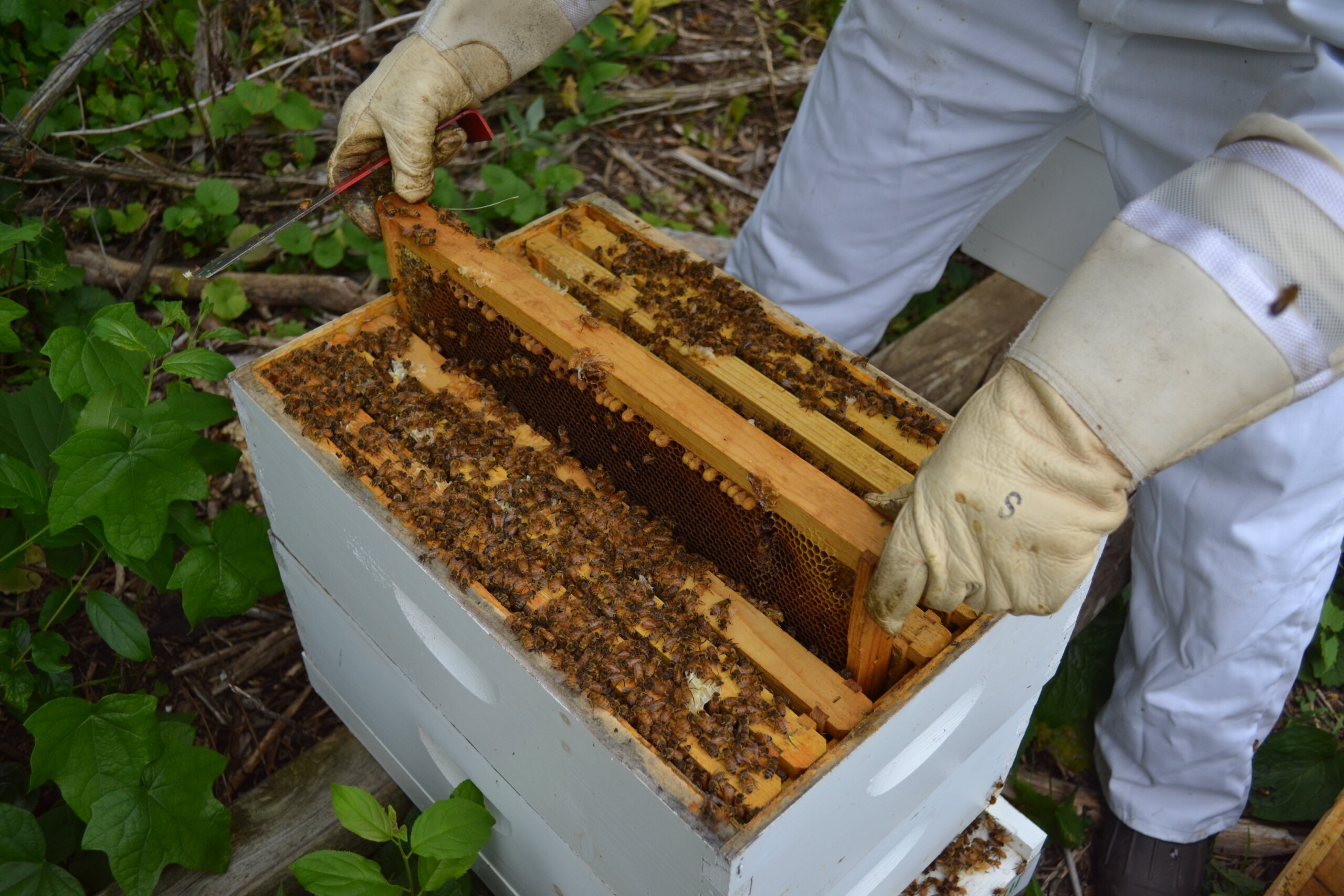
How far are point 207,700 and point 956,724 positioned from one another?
73.6 inches

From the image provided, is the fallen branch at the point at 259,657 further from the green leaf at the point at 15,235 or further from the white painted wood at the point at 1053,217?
the white painted wood at the point at 1053,217

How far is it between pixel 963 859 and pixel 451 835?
1.08 m

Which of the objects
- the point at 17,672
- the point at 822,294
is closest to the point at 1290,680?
the point at 822,294

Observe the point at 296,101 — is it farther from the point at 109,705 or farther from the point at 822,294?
the point at 109,705

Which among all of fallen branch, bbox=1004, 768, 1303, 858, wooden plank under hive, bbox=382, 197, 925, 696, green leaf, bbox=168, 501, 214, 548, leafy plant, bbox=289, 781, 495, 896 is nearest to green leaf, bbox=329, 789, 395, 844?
leafy plant, bbox=289, 781, 495, 896

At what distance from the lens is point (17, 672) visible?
1.96m

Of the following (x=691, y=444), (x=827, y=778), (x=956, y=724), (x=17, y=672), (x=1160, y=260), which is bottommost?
(x=17, y=672)

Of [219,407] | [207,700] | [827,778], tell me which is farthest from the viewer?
[207,700]

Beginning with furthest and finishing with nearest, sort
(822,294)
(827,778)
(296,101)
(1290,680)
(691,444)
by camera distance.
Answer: (296,101), (822,294), (1290,680), (691,444), (827,778)

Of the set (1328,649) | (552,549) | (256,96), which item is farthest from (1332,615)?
(256,96)

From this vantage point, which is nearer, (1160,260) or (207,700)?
(1160,260)

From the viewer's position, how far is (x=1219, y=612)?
6.82 feet

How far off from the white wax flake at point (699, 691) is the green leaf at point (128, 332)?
124 centimetres

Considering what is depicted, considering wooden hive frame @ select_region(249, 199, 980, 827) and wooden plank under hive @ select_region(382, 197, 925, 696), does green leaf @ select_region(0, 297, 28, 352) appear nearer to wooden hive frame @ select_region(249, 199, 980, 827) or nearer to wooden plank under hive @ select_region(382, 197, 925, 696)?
wooden hive frame @ select_region(249, 199, 980, 827)
